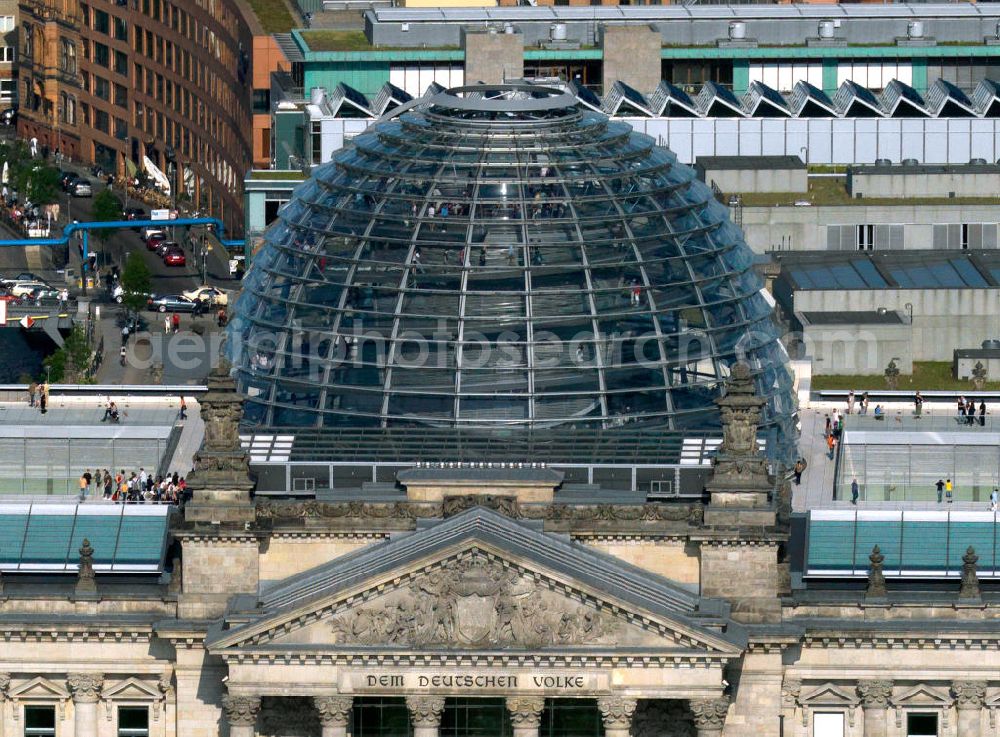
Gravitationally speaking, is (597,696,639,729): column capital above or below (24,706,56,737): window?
above

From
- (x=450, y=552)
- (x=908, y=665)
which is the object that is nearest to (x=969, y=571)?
Result: (x=908, y=665)

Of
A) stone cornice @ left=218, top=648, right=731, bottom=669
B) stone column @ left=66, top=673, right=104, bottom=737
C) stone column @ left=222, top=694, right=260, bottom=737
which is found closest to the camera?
stone cornice @ left=218, top=648, right=731, bottom=669

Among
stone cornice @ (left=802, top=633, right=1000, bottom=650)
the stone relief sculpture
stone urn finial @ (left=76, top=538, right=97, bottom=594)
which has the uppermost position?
stone urn finial @ (left=76, top=538, right=97, bottom=594)

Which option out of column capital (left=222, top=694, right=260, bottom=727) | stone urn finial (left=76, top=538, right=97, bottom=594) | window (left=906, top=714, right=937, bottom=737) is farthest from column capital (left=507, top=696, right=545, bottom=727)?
stone urn finial (left=76, top=538, right=97, bottom=594)

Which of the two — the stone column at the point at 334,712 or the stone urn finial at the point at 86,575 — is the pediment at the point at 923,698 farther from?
the stone urn finial at the point at 86,575

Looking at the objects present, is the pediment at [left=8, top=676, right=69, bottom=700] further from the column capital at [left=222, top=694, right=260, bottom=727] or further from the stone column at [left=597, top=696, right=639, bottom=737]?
the stone column at [left=597, top=696, right=639, bottom=737]

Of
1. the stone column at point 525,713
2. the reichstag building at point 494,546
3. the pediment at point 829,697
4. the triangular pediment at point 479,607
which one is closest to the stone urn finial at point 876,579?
the reichstag building at point 494,546

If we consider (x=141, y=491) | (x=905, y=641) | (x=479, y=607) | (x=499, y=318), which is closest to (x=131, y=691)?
(x=141, y=491)
